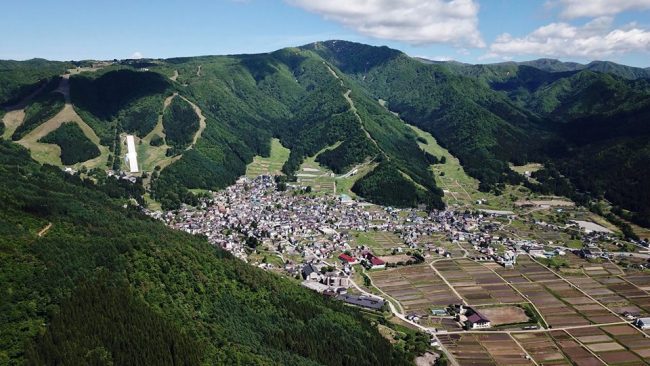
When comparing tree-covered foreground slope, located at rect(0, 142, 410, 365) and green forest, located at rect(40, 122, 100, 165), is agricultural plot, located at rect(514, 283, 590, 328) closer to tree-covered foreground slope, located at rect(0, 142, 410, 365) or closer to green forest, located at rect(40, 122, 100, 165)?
tree-covered foreground slope, located at rect(0, 142, 410, 365)

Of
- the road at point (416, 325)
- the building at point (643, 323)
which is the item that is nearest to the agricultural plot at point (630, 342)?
the building at point (643, 323)

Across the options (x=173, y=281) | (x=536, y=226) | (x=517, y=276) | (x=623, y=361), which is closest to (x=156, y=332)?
(x=173, y=281)

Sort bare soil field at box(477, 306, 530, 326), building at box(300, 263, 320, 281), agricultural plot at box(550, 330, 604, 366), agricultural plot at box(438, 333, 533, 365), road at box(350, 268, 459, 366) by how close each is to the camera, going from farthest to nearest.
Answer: building at box(300, 263, 320, 281) < bare soil field at box(477, 306, 530, 326) < agricultural plot at box(550, 330, 604, 366) < road at box(350, 268, 459, 366) < agricultural plot at box(438, 333, 533, 365)

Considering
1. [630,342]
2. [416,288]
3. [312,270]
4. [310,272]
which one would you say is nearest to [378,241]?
[416,288]

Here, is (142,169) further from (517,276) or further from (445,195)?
(517,276)

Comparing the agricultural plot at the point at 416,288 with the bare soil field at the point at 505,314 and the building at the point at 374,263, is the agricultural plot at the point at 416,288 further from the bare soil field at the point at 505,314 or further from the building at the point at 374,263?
the bare soil field at the point at 505,314

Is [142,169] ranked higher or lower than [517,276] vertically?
higher

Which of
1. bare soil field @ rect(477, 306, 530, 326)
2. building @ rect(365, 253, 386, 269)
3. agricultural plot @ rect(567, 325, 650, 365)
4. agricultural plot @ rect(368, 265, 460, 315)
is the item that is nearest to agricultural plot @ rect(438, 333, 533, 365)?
bare soil field @ rect(477, 306, 530, 326)

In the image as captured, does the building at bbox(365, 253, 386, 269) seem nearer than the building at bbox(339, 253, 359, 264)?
Yes
